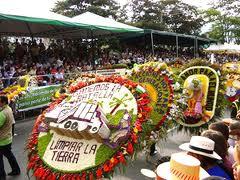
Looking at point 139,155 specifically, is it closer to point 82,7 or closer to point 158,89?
point 158,89

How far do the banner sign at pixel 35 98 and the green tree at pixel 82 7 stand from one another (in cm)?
2907

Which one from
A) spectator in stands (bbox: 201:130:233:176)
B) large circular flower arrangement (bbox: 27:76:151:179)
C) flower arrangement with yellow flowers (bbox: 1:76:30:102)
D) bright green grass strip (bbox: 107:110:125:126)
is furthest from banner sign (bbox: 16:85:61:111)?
spectator in stands (bbox: 201:130:233:176)

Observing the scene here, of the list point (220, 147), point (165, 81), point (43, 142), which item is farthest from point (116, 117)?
point (165, 81)

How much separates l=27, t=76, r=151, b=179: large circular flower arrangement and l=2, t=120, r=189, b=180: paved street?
2431 mm

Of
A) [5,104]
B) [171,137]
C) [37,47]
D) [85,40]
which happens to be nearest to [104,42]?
[85,40]

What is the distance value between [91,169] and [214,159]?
1.21 m

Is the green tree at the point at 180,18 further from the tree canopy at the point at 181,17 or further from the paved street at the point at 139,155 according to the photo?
the paved street at the point at 139,155

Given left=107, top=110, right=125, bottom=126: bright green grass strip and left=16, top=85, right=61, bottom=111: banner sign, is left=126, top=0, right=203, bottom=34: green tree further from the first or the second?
left=107, top=110, right=125, bottom=126: bright green grass strip

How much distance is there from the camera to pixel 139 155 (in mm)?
7441

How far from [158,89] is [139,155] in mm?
1372

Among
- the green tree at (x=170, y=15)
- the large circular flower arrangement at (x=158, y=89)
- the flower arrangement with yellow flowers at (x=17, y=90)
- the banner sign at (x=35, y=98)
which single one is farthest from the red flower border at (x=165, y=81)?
the green tree at (x=170, y=15)

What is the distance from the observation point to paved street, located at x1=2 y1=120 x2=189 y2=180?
6.86 m

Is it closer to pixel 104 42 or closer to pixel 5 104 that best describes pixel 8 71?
pixel 5 104

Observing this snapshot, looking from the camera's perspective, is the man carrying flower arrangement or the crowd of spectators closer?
the man carrying flower arrangement
